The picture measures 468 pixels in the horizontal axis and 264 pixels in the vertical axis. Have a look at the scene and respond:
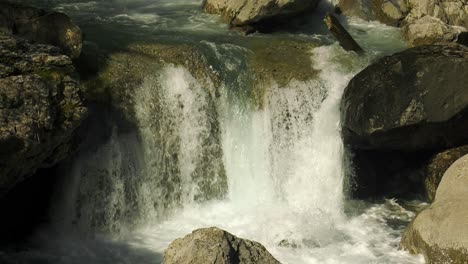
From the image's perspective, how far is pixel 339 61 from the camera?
1512 centimetres

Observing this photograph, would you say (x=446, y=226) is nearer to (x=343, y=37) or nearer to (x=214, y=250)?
(x=214, y=250)

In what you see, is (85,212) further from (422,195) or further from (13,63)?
(422,195)

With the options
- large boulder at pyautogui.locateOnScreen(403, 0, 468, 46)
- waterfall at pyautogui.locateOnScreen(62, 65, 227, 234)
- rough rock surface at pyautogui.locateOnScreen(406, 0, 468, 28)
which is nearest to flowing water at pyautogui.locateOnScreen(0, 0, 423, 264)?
waterfall at pyautogui.locateOnScreen(62, 65, 227, 234)

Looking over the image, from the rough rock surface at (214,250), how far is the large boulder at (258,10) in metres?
11.5

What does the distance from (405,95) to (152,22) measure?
8216mm

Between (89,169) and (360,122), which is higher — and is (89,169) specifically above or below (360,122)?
below

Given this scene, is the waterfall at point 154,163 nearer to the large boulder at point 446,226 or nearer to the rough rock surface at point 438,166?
the large boulder at point 446,226

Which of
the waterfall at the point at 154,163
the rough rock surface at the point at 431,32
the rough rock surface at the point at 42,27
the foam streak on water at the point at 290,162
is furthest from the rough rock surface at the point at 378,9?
the rough rock surface at the point at 42,27

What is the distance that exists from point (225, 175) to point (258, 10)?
5712 mm

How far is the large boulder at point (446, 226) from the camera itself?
9828 millimetres

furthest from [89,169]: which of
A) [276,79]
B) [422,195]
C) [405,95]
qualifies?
[422,195]

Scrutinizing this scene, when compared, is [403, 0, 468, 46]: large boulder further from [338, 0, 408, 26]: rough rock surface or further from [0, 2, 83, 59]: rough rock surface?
[0, 2, 83, 59]: rough rock surface

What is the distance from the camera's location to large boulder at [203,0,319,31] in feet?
56.0

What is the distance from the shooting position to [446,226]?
33.2ft
